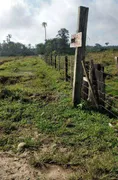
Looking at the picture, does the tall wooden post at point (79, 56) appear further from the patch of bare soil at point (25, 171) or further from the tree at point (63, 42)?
the tree at point (63, 42)

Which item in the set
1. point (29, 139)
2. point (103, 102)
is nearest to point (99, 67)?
point (103, 102)

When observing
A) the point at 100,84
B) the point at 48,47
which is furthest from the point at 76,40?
the point at 48,47

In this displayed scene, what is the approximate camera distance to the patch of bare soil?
2980 millimetres

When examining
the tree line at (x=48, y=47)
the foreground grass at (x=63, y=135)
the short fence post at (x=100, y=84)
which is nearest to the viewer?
the foreground grass at (x=63, y=135)

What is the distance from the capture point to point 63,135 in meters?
4.20

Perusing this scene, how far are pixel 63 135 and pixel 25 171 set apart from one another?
1.24 m

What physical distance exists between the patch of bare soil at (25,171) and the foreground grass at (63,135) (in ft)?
0.38

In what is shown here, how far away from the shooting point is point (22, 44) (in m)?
120

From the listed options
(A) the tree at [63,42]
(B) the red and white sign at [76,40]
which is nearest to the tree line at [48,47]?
(A) the tree at [63,42]

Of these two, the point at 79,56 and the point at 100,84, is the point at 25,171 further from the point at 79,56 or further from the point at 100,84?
the point at 79,56

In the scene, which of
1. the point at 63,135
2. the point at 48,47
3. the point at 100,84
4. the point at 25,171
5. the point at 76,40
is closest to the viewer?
the point at 25,171

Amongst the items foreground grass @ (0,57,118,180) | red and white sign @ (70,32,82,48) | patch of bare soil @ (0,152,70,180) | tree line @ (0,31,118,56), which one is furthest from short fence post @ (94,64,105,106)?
tree line @ (0,31,118,56)

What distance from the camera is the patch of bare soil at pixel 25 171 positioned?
2.98m

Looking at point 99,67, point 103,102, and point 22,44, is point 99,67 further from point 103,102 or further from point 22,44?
point 22,44
